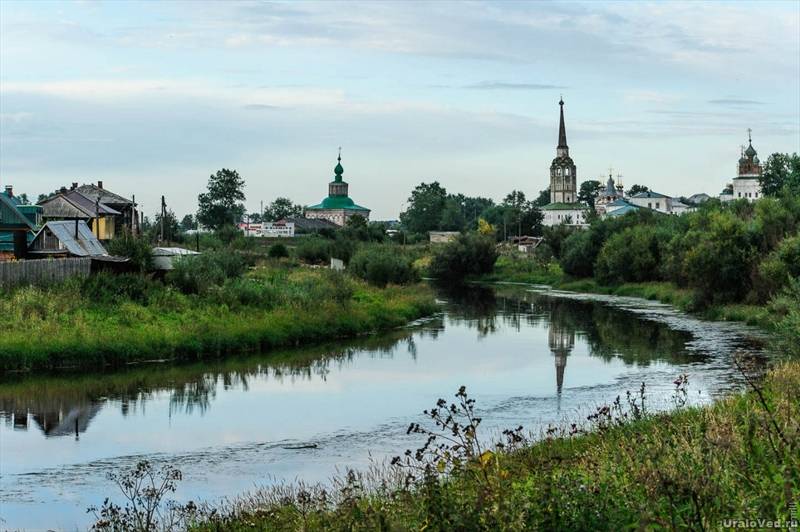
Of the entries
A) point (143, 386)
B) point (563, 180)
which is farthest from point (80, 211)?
point (563, 180)

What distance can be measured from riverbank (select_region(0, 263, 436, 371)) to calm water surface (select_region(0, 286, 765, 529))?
1246mm

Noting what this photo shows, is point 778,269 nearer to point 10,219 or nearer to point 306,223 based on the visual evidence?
point 10,219

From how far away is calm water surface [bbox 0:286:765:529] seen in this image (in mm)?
16875

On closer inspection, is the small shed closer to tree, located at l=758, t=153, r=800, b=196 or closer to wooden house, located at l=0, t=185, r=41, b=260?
wooden house, located at l=0, t=185, r=41, b=260

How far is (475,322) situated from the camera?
146 feet

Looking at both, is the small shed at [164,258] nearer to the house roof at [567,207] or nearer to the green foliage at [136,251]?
the green foliage at [136,251]

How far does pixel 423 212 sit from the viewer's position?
15412 centimetres

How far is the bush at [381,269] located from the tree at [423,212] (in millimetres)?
93116

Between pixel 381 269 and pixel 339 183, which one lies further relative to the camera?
pixel 339 183

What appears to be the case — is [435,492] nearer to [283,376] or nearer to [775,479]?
[775,479]

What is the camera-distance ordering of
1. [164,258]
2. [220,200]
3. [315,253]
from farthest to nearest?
[220,200]
[315,253]
[164,258]

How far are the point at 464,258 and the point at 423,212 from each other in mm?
75096

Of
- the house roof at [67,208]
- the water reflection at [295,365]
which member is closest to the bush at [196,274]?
the water reflection at [295,365]

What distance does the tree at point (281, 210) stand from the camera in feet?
544
